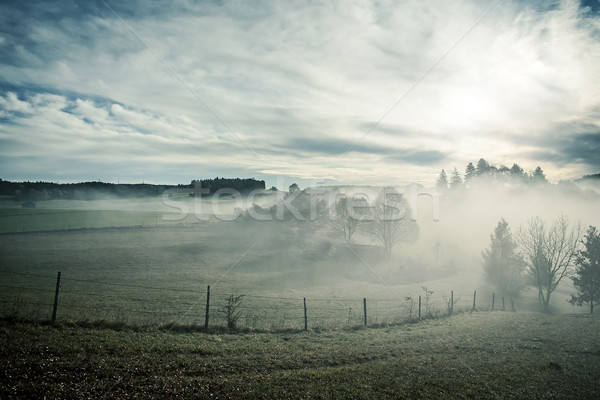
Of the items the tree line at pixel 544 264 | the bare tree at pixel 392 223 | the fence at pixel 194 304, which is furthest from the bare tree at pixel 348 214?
the fence at pixel 194 304

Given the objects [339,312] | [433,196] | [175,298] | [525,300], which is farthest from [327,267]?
[433,196]

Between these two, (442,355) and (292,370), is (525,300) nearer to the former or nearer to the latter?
(442,355)

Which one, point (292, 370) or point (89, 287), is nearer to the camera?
point (292, 370)

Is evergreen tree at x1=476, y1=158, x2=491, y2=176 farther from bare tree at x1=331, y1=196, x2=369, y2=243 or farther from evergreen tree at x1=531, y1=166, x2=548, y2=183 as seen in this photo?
bare tree at x1=331, y1=196, x2=369, y2=243

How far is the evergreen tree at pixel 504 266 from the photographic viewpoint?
4778 cm

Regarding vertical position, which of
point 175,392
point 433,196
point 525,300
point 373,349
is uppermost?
point 433,196

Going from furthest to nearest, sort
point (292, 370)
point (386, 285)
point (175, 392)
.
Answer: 1. point (386, 285)
2. point (292, 370)
3. point (175, 392)

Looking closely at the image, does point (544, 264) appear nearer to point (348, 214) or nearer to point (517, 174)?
point (348, 214)

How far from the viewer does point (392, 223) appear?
204 ft

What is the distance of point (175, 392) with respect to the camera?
8109mm

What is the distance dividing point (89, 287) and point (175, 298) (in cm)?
1029

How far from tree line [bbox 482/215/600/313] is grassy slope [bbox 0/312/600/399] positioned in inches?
1394

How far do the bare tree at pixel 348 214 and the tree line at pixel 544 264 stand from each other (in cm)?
2630

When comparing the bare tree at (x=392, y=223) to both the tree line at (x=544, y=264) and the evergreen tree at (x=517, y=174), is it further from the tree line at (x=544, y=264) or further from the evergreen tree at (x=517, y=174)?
the evergreen tree at (x=517, y=174)
